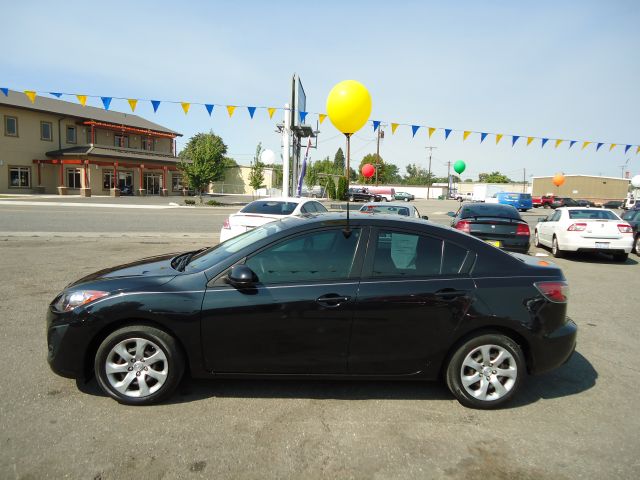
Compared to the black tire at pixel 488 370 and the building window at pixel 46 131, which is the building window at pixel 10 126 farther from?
the black tire at pixel 488 370

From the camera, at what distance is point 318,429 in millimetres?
3262

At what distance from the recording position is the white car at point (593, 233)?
437 inches

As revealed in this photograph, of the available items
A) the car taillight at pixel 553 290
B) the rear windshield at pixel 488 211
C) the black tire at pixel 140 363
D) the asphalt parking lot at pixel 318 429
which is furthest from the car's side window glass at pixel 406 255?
the rear windshield at pixel 488 211

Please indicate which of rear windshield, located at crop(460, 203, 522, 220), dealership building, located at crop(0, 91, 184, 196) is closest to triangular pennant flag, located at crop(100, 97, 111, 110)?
rear windshield, located at crop(460, 203, 522, 220)

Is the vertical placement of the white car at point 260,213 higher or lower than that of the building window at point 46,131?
lower

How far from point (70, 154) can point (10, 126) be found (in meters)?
5.34

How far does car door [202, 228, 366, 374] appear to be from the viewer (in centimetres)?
347

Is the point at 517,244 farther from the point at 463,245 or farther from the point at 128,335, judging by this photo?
the point at 128,335

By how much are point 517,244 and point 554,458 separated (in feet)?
26.1

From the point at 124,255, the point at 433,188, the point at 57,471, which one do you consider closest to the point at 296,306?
the point at 57,471

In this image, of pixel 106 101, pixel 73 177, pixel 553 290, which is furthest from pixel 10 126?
pixel 553 290

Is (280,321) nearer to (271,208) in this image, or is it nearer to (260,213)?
(260,213)

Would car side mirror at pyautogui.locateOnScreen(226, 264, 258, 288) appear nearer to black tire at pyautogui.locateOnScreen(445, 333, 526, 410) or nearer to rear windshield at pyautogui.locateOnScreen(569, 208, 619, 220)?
black tire at pyautogui.locateOnScreen(445, 333, 526, 410)

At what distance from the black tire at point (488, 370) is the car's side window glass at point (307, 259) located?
115 centimetres
